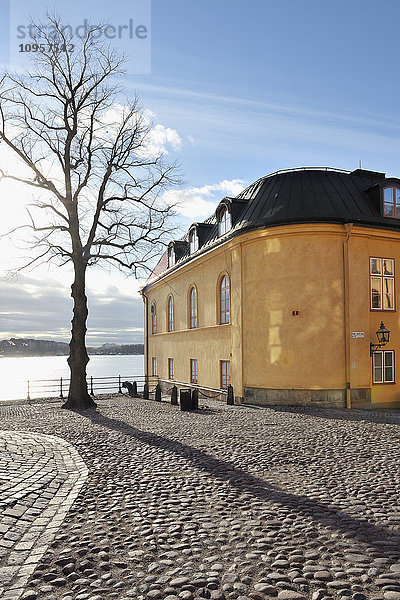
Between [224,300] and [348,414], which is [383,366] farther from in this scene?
[224,300]

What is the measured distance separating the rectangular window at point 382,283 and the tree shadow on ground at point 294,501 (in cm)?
1153

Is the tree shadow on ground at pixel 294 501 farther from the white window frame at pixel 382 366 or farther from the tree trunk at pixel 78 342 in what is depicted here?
the white window frame at pixel 382 366

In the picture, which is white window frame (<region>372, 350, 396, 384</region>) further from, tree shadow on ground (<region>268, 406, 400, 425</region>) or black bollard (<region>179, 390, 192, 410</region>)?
black bollard (<region>179, 390, 192, 410</region>)

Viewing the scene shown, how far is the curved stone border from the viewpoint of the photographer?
4309 millimetres

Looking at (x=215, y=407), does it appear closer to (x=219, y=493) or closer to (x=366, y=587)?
(x=219, y=493)

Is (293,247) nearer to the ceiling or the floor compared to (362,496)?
nearer to the ceiling

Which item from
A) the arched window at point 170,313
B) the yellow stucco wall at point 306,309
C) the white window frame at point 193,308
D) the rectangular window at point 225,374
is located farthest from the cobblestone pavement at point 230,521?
the arched window at point 170,313

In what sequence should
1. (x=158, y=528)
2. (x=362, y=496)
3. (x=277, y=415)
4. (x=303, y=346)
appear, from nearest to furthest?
(x=158, y=528) → (x=362, y=496) → (x=277, y=415) → (x=303, y=346)

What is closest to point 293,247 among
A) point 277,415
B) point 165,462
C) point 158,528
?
point 277,415

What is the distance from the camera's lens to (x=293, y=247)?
17688mm

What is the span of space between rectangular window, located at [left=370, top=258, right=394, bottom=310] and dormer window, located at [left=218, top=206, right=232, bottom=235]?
6.47 metres

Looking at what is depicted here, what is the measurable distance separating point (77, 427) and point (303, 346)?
8.67 metres

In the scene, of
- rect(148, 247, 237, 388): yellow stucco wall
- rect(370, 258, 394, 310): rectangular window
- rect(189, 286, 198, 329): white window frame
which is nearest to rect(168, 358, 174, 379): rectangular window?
rect(148, 247, 237, 388): yellow stucco wall

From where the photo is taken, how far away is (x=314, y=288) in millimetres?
17438
